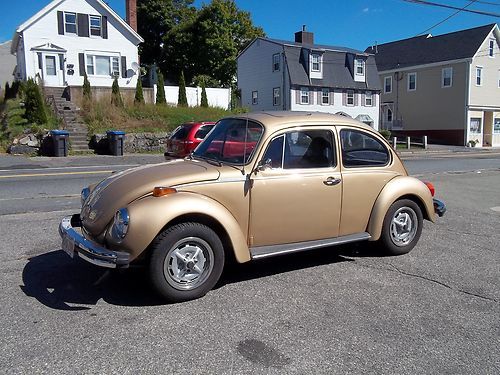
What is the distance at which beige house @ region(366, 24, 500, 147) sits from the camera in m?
41.2

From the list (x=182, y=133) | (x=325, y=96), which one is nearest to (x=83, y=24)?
(x=325, y=96)

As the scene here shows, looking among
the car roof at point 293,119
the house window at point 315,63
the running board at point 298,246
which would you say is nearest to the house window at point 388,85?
the house window at point 315,63

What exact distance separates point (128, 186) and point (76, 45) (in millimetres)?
32661

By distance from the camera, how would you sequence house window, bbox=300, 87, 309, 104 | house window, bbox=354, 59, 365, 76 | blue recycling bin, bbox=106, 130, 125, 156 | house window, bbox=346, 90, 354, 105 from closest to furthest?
blue recycling bin, bbox=106, 130, 125, 156 → house window, bbox=300, 87, 309, 104 → house window, bbox=346, 90, 354, 105 → house window, bbox=354, 59, 365, 76

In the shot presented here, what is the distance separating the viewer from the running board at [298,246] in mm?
4645

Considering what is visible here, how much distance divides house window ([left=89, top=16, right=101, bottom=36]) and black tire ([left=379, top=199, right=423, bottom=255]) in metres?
33.3

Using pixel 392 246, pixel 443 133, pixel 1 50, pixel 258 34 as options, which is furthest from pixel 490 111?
pixel 1 50

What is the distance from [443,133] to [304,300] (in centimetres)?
4280

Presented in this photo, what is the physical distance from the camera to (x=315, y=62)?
133 feet

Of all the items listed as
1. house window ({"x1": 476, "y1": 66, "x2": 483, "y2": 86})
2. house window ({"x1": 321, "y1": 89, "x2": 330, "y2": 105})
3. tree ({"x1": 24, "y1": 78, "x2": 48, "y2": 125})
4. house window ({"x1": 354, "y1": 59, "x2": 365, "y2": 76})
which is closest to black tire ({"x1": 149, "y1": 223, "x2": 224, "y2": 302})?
tree ({"x1": 24, "y1": 78, "x2": 48, "y2": 125})

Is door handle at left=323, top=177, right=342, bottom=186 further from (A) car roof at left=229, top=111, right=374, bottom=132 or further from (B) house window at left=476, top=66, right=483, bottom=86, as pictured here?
(B) house window at left=476, top=66, right=483, bottom=86

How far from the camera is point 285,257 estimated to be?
577 cm

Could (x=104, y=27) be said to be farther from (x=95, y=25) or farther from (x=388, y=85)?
(x=388, y=85)

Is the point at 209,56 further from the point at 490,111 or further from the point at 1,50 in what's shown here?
the point at 490,111
